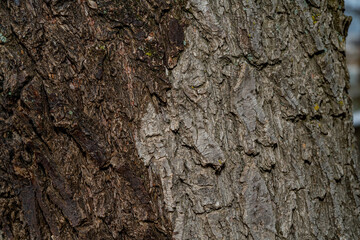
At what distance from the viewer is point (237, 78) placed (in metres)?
1.25

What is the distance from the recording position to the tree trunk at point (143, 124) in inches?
45.9

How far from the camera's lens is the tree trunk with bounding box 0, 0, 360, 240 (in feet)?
3.83

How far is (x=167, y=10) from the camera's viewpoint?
1221 mm

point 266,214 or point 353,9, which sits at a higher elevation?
point 353,9

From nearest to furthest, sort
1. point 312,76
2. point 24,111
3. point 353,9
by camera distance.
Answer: point 24,111, point 312,76, point 353,9

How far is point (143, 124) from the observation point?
1.21 metres

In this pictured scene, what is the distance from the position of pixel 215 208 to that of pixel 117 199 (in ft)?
1.12

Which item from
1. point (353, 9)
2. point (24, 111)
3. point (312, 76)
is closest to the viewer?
point (24, 111)

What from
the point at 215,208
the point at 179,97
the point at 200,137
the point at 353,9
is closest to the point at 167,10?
the point at 179,97

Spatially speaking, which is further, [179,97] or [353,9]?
[353,9]

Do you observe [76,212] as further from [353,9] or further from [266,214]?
[353,9]

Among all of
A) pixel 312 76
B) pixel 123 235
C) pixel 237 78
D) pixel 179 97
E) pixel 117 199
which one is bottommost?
pixel 123 235

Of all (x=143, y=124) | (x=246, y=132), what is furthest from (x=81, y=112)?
(x=246, y=132)

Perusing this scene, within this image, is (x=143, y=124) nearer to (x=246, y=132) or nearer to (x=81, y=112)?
(x=81, y=112)
